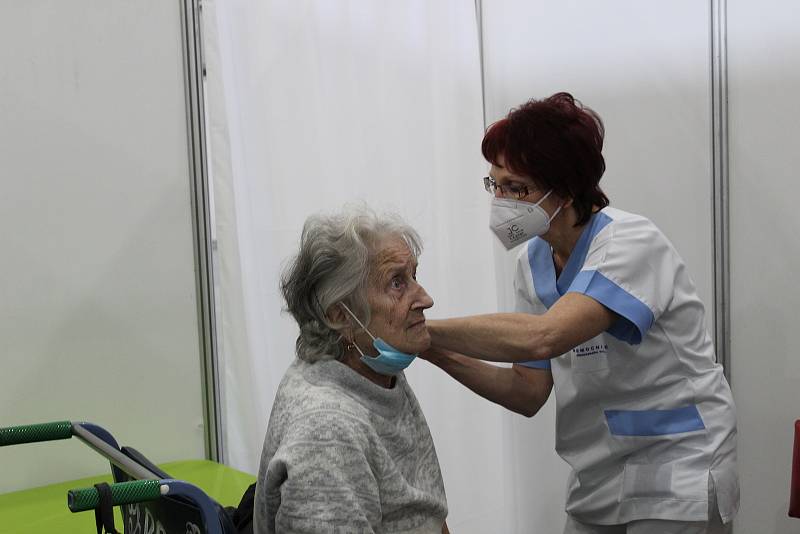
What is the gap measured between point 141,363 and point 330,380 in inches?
57.4

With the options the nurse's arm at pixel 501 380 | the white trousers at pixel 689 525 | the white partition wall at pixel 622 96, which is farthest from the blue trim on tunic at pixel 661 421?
the white partition wall at pixel 622 96

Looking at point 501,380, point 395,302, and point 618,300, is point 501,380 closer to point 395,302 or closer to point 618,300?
point 618,300

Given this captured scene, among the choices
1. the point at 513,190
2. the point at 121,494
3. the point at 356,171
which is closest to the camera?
the point at 121,494

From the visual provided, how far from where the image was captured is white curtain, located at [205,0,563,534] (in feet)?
8.91

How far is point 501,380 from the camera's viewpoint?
1.95m

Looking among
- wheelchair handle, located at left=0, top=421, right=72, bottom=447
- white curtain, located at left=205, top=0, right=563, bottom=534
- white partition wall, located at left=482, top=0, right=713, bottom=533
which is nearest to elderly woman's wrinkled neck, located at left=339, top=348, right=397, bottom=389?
wheelchair handle, located at left=0, top=421, right=72, bottom=447

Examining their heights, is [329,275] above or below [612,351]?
above

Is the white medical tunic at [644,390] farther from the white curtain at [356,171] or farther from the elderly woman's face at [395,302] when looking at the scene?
the white curtain at [356,171]

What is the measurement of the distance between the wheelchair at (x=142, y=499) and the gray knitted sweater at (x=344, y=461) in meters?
0.11

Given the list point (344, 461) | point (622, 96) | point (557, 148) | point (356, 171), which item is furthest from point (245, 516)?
point (622, 96)

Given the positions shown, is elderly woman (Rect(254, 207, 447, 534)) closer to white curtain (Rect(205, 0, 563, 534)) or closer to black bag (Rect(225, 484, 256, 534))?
black bag (Rect(225, 484, 256, 534))

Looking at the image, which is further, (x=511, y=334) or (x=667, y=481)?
(x=667, y=481)

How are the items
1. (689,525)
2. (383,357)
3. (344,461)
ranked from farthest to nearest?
(689,525), (383,357), (344,461)

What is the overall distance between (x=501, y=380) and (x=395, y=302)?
48 cm
